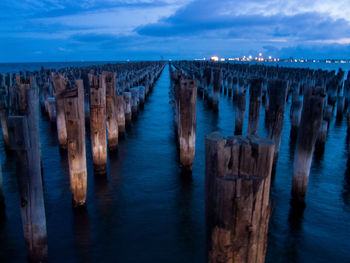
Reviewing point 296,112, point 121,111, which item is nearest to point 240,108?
point 296,112

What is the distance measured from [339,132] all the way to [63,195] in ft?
40.5

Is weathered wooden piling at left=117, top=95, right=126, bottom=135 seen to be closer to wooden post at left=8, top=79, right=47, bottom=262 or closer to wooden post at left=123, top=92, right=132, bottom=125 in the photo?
wooden post at left=123, top=92, right=132, bottom=125

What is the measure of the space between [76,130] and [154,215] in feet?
8.40

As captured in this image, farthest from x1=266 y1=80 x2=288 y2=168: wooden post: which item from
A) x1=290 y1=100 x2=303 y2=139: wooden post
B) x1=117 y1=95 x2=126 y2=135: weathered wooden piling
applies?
x1=117 y1=95 x2=126 y2=135: weathered wooden piling

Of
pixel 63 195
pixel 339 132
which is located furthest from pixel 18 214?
pixel 339 132

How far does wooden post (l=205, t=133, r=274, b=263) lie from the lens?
7.13ft

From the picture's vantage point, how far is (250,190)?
219 centimetres

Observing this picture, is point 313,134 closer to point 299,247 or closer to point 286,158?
point 299,247

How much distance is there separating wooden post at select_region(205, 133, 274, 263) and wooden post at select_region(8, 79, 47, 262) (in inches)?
96.2

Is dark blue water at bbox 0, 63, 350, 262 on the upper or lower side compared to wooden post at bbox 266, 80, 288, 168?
lower

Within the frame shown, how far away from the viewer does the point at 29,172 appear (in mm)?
3611

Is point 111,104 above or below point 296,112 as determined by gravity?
above

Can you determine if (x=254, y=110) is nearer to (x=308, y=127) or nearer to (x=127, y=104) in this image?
(x=308, y=127)

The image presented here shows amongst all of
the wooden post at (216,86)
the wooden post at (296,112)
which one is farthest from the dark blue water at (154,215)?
the wooden post at (216,86)
